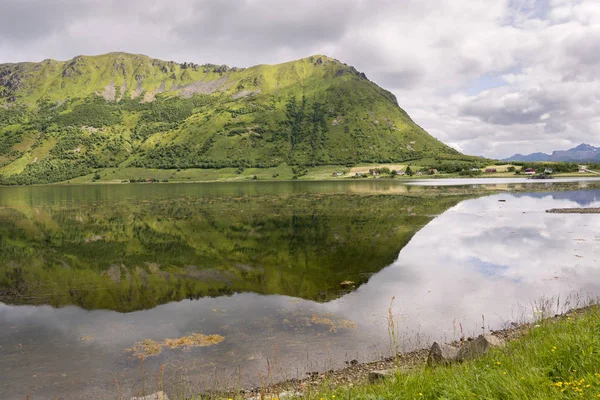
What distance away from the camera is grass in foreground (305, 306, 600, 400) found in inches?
318

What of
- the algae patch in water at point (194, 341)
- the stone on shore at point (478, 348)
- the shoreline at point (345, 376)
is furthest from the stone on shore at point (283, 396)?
the algae patch in water at point (194, 341)

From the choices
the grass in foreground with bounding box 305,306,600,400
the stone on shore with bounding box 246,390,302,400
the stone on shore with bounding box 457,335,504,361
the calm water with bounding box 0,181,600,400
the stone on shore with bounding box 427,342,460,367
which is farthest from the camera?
the calm water with bounding box 0,181,600,400

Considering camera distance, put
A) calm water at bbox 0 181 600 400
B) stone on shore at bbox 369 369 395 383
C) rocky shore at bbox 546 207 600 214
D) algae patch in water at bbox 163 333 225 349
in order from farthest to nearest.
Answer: rocky shore at bbox 546 207 600 214 → algae patch in water at bbox 163 333 225 349 → calm water at bbox 0 181 600 400 → stone on shore at bbox 369 369 395 383

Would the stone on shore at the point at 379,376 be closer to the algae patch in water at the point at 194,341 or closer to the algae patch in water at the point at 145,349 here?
the algae patch in water at the point at 194,341

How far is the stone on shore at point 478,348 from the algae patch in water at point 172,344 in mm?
11944

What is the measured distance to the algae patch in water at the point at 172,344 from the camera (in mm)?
18672

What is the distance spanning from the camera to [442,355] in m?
13.5

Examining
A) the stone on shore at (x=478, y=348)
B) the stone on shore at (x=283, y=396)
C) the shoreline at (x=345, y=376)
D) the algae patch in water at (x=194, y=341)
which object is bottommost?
the algae patch in water at (x=194, y=341)

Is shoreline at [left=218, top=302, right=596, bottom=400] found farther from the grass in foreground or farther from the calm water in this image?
the grass in foreground

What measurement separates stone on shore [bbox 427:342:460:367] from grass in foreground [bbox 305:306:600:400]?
5.84ft

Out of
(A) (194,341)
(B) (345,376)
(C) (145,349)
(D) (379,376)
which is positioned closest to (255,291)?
(A) (194,341)

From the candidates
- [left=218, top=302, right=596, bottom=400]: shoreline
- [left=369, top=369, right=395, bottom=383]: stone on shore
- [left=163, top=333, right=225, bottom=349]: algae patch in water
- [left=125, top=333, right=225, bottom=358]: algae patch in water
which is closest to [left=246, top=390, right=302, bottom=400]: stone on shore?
[left=218, top=302, right=596, bottom=400]: shoreline

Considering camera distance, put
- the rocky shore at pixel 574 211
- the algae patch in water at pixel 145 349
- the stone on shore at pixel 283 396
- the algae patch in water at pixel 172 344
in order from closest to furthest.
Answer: the stone on shore at pixel 283 396, the algae patch in water at pixel 145 349, the algae patch in water at pixel 172 344, the rocky shore at pixel 574 211

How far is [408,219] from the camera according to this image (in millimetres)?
61750
